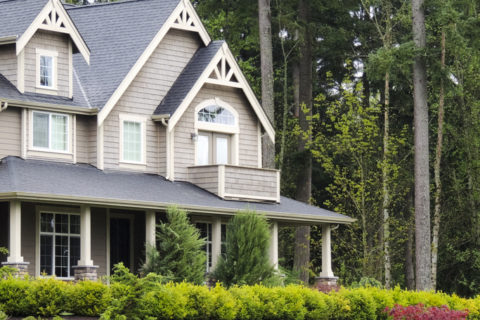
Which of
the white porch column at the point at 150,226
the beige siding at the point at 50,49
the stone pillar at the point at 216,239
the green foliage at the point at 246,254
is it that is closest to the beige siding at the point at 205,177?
the stone pillar at the point at 216,239

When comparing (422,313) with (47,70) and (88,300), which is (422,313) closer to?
(88,300)

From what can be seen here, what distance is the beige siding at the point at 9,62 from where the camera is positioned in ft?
99.7

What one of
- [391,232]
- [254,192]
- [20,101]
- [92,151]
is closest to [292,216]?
[254,192]

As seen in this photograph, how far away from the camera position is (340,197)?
41.8m

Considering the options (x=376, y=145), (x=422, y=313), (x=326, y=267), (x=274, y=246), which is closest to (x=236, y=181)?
(x=274, y=246)

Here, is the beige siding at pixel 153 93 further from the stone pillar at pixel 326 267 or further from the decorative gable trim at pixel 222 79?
the stone pillar at pixel 326 267

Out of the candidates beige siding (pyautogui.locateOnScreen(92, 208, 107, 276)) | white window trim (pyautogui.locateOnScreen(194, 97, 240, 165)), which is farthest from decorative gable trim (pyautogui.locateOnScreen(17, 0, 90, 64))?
beige siding (pyautogui.locateOnScreen(92, 208, 107, 276))

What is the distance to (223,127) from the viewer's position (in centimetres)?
3453

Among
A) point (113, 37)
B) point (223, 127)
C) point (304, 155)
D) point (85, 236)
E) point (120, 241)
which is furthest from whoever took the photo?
point (304, 155)

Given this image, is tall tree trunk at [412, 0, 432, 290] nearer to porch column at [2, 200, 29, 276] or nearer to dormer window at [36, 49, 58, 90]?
dormer window at [36, 49, 58, 90]

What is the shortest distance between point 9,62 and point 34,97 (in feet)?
4.04

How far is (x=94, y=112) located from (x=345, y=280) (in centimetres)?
1613

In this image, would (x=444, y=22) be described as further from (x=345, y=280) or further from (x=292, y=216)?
(x=345, y=280)

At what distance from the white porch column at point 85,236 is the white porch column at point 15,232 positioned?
1.88 metres
